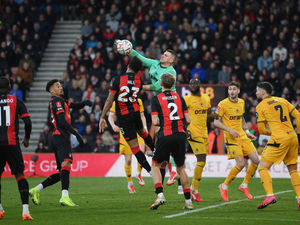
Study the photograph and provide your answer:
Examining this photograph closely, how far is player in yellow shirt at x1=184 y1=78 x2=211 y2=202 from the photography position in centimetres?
1252

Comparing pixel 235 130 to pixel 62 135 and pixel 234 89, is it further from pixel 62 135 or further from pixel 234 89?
pixel 62 135

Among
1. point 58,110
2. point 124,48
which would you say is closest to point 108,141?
point 124,48

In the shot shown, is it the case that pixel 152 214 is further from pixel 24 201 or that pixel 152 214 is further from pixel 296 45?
pixel 296 45

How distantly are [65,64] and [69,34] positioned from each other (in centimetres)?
216

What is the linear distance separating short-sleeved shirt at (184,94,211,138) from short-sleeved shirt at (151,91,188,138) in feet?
8.43

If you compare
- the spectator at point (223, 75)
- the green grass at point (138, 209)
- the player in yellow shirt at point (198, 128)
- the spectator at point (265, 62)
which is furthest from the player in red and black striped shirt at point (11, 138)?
the spectator at point (265, 62)

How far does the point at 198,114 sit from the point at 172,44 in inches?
480

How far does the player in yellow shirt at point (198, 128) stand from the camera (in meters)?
12.5

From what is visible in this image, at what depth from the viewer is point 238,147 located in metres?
12.6

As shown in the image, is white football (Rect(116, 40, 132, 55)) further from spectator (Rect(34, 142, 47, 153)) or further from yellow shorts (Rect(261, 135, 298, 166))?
spectator (Rect(34, 142, 47, 153))

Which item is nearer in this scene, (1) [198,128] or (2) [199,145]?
(2) [199,145]

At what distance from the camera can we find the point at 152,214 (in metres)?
9.83

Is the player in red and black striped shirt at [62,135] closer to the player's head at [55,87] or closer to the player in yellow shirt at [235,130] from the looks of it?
the player's head at [55,87]

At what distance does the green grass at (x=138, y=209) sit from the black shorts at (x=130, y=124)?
140 centimetres
